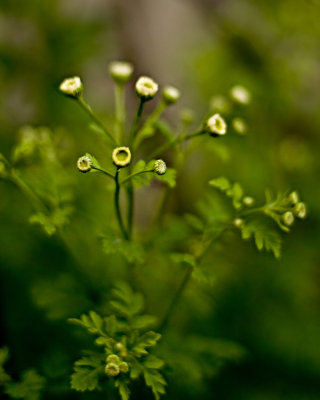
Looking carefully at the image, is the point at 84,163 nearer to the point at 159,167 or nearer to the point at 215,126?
the point at 159,167

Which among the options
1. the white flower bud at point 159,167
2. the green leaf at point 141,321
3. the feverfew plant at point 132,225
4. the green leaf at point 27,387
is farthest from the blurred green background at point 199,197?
the white flower bud at point 159,167

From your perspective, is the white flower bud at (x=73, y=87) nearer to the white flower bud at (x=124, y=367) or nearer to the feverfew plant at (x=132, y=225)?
the feverfew plant at (x=132, y=225)

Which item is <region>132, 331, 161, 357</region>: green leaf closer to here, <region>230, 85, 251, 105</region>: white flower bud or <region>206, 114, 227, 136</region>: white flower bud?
<region>206, 114, 227, 136</region>: white flower bud

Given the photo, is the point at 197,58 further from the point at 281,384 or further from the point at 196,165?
the point at 281,384

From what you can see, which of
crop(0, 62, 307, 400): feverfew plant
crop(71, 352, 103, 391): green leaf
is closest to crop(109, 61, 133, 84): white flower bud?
crop(0, 62, 307, 400): feverfew plant

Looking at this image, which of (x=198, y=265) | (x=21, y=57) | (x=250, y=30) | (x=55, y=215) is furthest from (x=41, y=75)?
(x=198, y=265)

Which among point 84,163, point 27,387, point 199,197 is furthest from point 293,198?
point 199,197

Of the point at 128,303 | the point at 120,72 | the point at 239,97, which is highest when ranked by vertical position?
the point at 239,97
